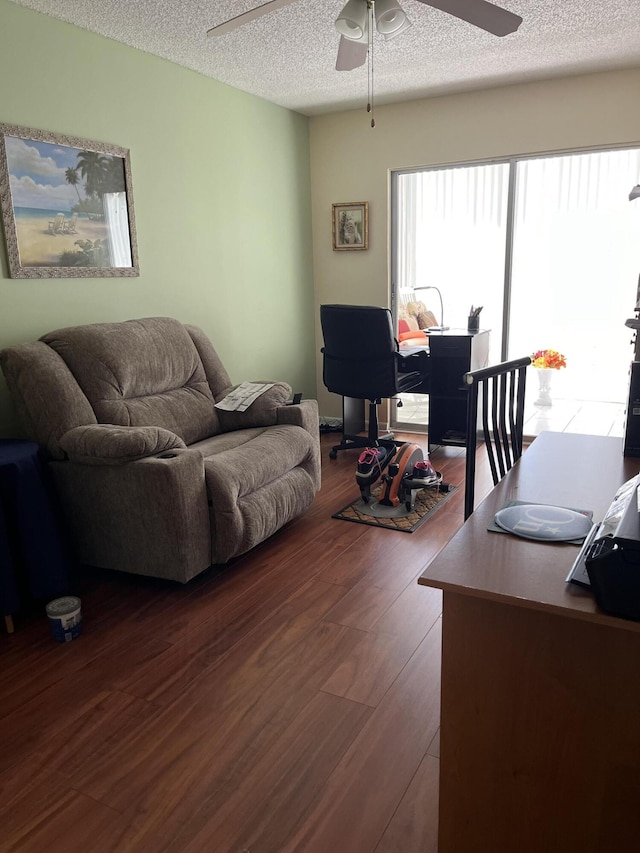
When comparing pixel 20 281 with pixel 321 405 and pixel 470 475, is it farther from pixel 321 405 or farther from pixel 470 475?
pixel 321 405

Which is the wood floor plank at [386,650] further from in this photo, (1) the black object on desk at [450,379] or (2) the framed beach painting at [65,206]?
(2) the framed beach painting at [65,206]

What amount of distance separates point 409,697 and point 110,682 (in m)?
0.98

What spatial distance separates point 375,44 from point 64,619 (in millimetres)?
3263

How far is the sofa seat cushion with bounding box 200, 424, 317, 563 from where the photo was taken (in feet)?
8.90

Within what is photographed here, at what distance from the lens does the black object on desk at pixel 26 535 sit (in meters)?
2.35

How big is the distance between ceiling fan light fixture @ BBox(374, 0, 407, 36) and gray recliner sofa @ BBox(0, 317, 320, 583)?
1.77 meters


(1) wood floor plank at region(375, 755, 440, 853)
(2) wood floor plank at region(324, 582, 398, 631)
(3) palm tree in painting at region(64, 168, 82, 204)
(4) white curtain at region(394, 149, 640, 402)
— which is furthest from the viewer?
(4) white curtain at region(394, 149, 640, 402)

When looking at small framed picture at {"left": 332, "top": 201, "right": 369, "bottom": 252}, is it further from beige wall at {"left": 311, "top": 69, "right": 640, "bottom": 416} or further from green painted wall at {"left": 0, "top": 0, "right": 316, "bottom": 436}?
green painted wall at {"left": 0, "top": 0, "right": 316, "bottom": 436}

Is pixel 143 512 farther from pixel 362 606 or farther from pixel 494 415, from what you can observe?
pixel 494 415

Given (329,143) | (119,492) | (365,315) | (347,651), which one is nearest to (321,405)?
(365,315)

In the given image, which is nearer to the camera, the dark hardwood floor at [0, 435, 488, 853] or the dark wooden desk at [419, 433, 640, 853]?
the dark wooden desk at [419, 433, 640, 853]

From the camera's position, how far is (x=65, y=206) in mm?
3137

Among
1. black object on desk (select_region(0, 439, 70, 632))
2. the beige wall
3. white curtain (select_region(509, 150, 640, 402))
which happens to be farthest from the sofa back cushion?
white curtain (select_region(509, 150, 640, 402))

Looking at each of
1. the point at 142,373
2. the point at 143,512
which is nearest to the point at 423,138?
the point at 142,373
